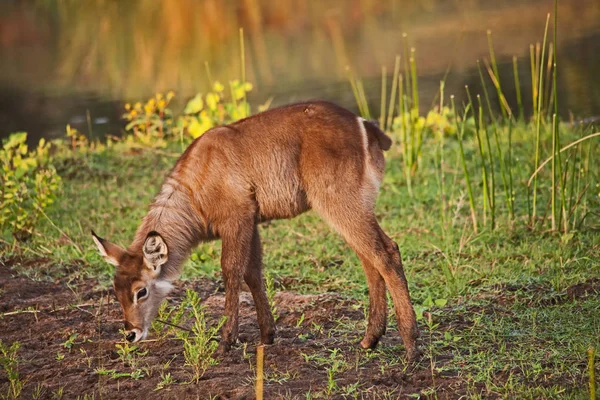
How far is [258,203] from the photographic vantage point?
5113mm

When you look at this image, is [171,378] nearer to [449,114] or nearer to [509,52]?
[449,114]

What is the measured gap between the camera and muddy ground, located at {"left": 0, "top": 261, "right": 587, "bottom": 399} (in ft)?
14.0

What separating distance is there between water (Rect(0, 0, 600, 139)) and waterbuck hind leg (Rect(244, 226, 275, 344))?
6.72 meters

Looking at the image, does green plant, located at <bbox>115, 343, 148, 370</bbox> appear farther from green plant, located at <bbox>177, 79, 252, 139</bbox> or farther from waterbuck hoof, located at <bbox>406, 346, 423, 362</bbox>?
green plant, located at <bbox>177, 79, 252, 139</bbox>

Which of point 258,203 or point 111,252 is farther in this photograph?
point 258,203

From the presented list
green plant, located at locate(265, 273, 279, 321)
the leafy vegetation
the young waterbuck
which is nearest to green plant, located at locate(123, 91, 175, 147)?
the leafy vegetation

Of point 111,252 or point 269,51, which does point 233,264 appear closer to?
point 111,252

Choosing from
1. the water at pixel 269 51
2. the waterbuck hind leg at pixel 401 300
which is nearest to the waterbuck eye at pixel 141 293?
the waterbuck hind leg at pixel 401 300

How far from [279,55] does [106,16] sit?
7566 mm

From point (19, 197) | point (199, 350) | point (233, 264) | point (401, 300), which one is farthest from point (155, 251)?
point (19, 197)

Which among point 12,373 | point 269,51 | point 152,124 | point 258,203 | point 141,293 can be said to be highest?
point 269,51

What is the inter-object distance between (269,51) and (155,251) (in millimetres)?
11836

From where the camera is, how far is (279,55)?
15805 mm

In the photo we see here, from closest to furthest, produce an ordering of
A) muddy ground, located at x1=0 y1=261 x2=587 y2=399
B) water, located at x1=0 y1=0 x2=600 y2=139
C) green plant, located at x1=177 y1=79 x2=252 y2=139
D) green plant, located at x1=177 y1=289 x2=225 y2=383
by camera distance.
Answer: muddy ground, located at x1=0 y1=261 x2=587 y2=399, green plant, located at x1=177 y1=289 x2=225 y2=383, green plant, located at x1=177 y1=79 x2=252 y2=139, water, located at x1=0 y1=0 x2=600 y2=139
